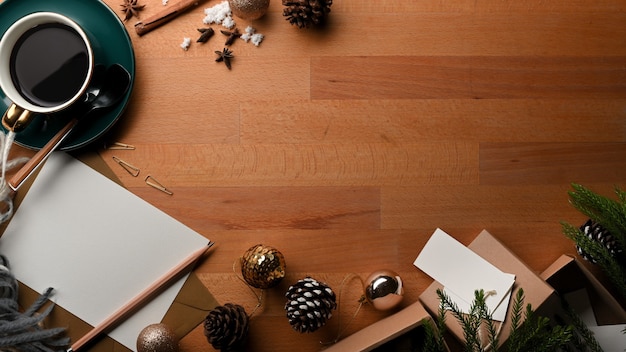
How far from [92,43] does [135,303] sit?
39 centimetres

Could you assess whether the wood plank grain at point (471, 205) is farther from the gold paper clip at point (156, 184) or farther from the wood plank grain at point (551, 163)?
the gold paper clip at point (156, 184)

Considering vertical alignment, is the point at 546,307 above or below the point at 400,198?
below

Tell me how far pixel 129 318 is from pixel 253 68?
1.40ft

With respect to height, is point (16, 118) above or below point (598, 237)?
above

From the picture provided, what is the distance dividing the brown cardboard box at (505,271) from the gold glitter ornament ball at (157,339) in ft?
1.22

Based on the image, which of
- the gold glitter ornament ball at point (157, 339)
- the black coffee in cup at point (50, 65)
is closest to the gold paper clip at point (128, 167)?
the black coffee in cup at point (50, 65)

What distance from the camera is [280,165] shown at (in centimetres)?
96

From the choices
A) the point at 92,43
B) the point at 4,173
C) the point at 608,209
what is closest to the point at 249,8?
the point at 92,43

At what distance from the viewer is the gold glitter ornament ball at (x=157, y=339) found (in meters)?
0.90

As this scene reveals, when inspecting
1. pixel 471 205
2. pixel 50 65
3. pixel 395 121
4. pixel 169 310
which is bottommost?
pixel 169 310

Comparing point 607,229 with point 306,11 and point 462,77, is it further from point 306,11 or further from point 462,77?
point 306,11

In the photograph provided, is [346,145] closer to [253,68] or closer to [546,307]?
[253,68]

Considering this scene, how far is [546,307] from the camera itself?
912 mm

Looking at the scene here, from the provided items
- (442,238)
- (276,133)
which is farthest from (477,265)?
(276,133)
